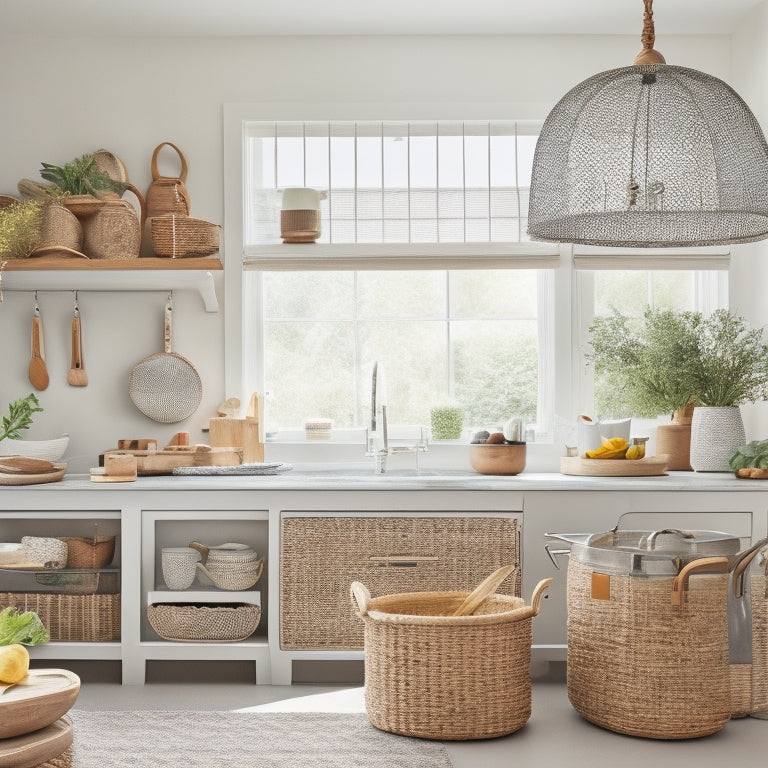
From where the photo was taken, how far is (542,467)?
13.8 ft

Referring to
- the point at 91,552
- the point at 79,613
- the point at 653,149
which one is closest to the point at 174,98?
the point at 91,552

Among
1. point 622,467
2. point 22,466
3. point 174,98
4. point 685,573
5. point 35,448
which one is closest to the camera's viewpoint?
point 685,573

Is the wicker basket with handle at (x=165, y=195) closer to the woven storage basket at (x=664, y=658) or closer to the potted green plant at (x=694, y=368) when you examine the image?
the potted green plant at (x=694, y=368)

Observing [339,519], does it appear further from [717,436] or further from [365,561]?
[717,436]

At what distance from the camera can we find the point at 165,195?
162 inches

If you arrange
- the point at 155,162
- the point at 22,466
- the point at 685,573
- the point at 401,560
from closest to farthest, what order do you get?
the point at 685,573
the point at 401,560
the point at 22,466
the point at 155,162

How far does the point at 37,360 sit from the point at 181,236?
0.90 metres

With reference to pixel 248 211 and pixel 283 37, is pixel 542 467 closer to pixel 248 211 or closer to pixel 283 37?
pixel 248 211

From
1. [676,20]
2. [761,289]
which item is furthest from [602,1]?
[761,289]

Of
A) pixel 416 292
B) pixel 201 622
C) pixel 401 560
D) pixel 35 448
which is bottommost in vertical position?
pixel 201 622

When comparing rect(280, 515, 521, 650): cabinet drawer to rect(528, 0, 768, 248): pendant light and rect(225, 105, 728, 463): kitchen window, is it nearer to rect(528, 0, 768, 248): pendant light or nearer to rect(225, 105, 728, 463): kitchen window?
rect(225, 105, 728, 463): kitchen window

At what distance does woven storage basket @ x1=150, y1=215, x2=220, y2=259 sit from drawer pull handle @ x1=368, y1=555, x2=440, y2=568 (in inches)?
58.8

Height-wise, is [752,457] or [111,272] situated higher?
[111,272]

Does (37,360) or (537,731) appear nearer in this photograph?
(537,731)
